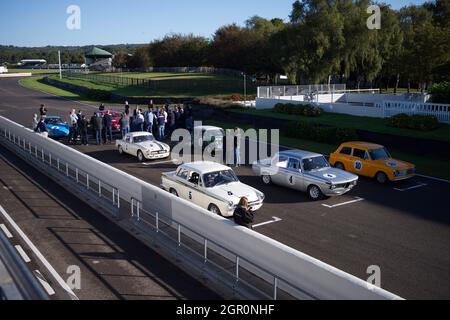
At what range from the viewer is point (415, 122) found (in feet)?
79.4

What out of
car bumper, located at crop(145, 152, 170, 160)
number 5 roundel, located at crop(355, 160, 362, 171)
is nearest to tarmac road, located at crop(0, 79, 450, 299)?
number 5 roundel, located at crop(355, 160, 362, 171)

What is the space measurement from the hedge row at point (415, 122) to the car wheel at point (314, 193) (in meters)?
12.3

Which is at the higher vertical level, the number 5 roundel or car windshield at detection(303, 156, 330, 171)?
car windshield at detection(303, 156, 330, 171)

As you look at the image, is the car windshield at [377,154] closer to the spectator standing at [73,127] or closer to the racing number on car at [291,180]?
the racing number on car at [291,180]

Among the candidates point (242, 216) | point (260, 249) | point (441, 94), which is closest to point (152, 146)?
point (242, 216)

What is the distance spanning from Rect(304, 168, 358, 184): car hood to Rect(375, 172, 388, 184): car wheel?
7.07ft

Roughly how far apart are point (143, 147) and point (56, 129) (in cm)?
853

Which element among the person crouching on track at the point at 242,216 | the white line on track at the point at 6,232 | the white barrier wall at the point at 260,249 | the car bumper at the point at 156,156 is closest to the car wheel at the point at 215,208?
the white barrier wall at the point at 260,249

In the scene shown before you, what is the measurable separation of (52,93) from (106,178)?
159 ft

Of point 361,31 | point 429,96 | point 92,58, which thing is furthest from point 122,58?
point 429,96

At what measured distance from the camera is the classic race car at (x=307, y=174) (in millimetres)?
14211

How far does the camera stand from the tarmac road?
941 cm

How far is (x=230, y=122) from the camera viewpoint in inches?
1264

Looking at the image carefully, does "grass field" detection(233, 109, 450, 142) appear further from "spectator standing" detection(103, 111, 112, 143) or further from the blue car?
the blue car
